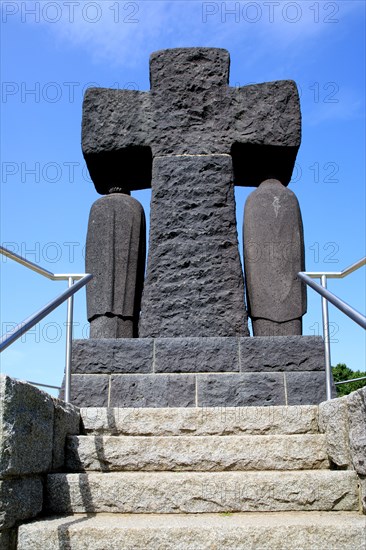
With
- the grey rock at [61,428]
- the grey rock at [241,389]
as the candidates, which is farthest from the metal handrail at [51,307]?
the grey rock at [241,389]

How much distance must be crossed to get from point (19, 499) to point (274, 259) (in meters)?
2.93

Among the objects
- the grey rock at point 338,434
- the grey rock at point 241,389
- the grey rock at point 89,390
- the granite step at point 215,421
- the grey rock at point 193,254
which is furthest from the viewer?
the grey rock at point 193,254

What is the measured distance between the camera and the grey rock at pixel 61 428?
301 centimetres

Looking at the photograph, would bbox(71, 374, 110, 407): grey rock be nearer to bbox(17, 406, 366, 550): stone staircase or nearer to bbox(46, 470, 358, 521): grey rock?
bbox(17, 406, 366, 550): stone staircase

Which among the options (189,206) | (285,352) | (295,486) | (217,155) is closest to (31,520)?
(295,486)

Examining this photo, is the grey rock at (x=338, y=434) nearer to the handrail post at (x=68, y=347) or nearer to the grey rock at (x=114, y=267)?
the handrail post at (x=68, y=347)

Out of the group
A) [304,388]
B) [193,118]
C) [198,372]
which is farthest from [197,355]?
[193,118]

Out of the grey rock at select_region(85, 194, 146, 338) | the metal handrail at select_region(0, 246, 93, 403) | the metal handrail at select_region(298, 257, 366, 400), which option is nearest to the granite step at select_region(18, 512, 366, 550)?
the metal handrail at select_region(0, 246, 93, 403)

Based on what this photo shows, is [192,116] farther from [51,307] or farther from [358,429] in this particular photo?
[358,429]

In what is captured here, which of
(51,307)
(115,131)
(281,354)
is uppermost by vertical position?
(115,131)

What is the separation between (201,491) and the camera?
2779 millimetres

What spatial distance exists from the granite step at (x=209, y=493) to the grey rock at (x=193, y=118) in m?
3.12

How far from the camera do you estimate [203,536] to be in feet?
7.99

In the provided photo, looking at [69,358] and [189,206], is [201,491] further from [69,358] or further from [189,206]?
[189,206]
